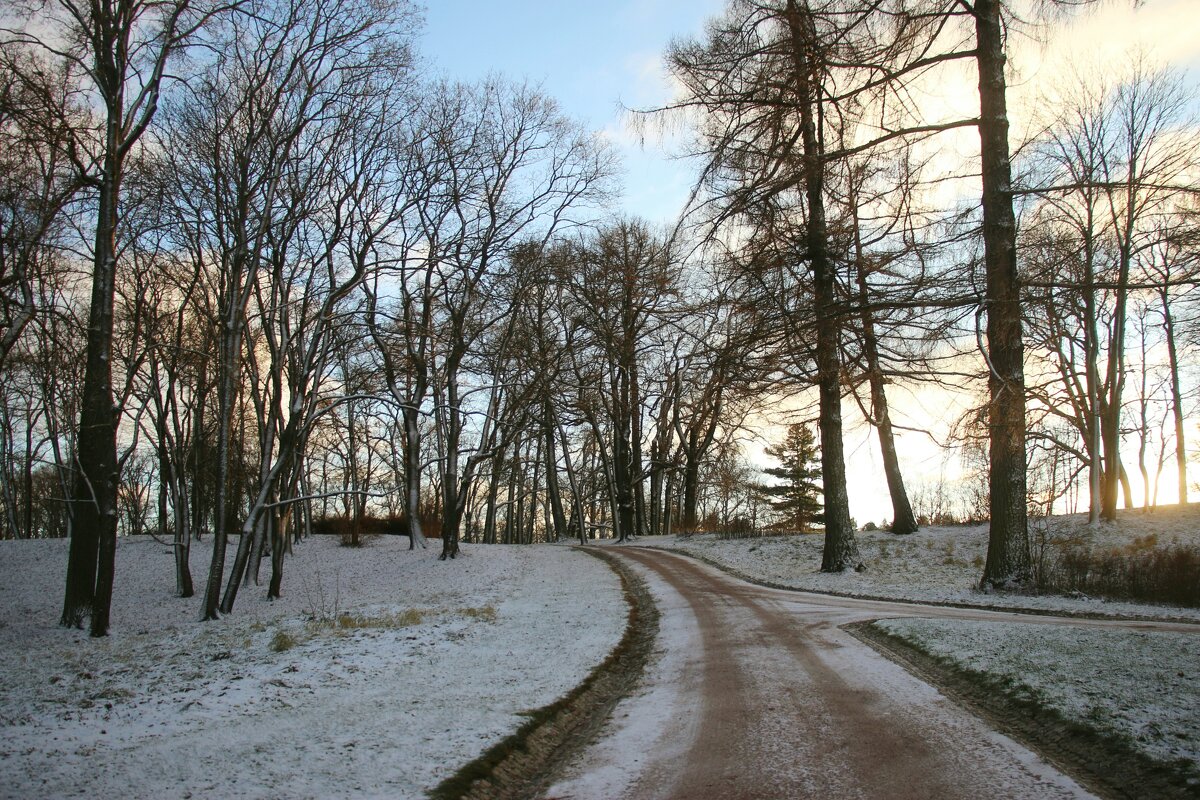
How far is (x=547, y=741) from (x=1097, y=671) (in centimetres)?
438

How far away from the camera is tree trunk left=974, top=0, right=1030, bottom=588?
1073cm

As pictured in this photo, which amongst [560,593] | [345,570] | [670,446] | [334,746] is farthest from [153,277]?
[670,446]

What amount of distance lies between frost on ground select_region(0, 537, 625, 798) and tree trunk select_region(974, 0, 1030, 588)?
259 inches

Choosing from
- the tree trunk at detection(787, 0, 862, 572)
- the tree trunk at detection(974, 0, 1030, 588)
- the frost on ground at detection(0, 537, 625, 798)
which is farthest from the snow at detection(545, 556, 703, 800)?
the tree trunk at detection(974, 0, 1030, 588)

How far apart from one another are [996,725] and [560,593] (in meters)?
9.41

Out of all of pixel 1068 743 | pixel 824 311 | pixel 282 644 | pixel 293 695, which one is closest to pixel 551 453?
pixel 824 311

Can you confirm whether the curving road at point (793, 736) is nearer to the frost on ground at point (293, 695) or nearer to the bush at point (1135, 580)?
the frost on ground at point (293, 695)

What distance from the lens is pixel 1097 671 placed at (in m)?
5.61

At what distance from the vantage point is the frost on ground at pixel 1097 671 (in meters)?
4.34

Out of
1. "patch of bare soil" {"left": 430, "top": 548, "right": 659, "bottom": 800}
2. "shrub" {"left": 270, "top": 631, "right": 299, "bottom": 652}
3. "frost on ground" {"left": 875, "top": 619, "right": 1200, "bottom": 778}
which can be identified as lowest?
"shrub" {"left": 270, "top": 631, "right": 299, "bottom": 652}

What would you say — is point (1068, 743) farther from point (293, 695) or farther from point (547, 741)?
point (293, 695)

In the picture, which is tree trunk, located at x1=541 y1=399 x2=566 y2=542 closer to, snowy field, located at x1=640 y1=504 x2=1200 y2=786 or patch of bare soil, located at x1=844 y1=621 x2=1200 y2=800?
snowy field, located at x1=640 y1=504 x2=1200 y2=786

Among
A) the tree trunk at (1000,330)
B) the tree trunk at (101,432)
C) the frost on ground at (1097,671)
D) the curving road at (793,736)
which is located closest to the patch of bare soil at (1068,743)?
the frost on ground at (1097,671)

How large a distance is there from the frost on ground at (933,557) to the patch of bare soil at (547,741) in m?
6.99
